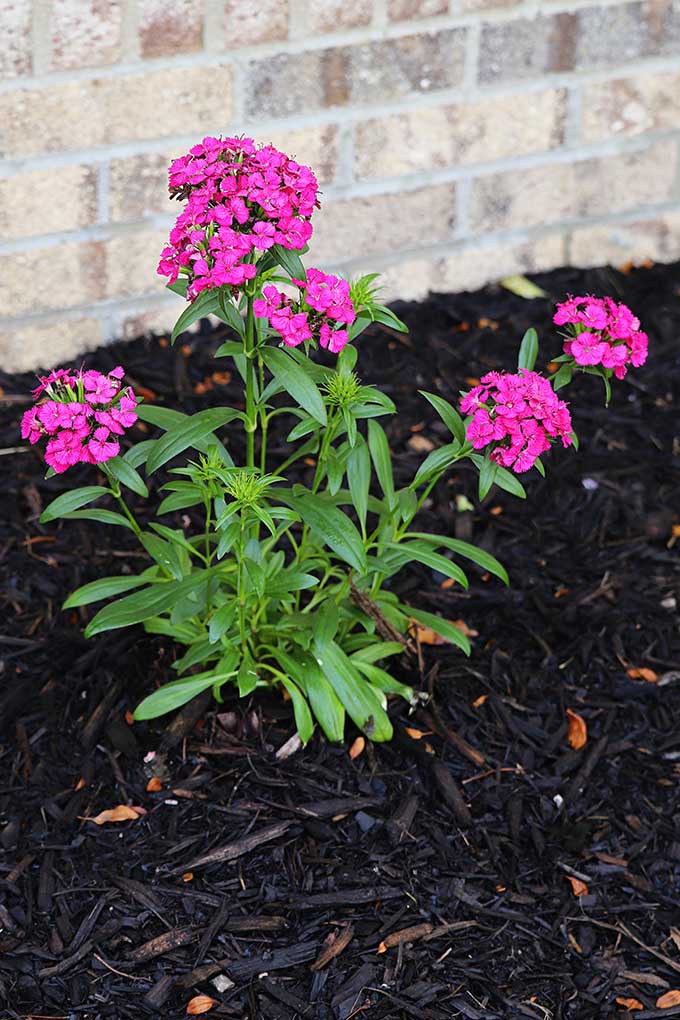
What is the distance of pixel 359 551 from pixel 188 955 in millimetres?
743

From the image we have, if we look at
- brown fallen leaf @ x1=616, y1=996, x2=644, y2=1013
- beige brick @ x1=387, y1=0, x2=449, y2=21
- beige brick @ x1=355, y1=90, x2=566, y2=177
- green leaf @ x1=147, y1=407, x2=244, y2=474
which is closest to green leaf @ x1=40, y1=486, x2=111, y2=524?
green leaf @ x1=147, y1=407, x2=244, y2=474

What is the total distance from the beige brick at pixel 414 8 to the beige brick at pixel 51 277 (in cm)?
98

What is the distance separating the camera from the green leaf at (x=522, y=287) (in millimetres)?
3773

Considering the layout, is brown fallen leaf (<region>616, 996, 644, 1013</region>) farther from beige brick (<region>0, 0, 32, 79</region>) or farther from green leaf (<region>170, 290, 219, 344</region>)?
beige brick (<region>0, 0, 32, 79</region>)

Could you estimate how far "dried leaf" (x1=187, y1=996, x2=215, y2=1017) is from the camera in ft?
6.59

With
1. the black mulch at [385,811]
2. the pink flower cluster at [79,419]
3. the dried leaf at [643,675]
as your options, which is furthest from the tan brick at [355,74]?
the dried leaf at [643,675]

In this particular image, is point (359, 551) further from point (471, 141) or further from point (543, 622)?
point (471, 141)

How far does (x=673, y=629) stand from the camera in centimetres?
276

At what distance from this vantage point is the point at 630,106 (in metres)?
3.67

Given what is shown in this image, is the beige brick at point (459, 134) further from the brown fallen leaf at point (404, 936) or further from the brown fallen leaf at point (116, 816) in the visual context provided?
the brown fallen leaf at point (404, 936)

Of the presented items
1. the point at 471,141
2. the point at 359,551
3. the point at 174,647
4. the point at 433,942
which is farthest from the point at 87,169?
the point at 433,942

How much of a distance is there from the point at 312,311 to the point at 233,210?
0.20 m

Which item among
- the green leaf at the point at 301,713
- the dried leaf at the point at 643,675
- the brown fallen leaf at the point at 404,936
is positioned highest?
the green leaf at the point at 301,713

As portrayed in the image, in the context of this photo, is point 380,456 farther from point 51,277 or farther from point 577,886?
point 51,277
